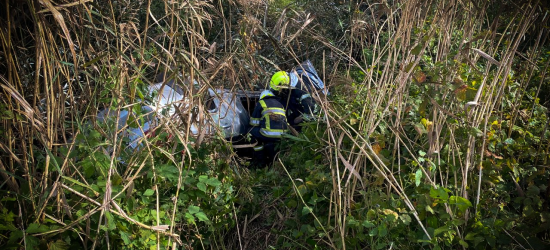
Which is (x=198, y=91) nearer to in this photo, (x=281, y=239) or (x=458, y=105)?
(x=281, y=239)

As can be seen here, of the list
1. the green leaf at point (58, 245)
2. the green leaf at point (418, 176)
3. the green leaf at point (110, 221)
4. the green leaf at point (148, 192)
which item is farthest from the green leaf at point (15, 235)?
the green leaf at point (418, 176)

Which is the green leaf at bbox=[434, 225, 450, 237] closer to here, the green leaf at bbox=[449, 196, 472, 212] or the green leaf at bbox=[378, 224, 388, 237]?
the green leaf at bbox=[449, 196, 472, 212]

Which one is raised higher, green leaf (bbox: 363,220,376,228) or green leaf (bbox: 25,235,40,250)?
green leaf (bbox: 25,235,40,250)

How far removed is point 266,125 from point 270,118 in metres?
0.11

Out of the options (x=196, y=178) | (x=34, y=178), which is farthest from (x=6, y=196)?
(x=196, y=178)

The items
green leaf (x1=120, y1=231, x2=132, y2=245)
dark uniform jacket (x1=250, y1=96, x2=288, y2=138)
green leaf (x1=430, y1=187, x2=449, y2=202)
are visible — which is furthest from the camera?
dark uniform jacket (x1=250, y1=96, x2=288, y2=138)

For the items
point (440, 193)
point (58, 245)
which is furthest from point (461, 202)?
point (58, 245)

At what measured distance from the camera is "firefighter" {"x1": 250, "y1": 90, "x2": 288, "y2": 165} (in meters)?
5.45

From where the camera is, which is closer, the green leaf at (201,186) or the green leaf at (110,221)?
the green leaf at (110,221)

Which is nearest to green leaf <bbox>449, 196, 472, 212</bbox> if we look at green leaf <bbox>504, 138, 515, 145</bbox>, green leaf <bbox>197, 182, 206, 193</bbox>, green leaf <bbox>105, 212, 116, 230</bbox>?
green leaf <bbox>504, 138, 515, 145</bbox>

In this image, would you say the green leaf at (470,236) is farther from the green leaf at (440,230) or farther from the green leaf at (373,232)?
the green leaf at (373,232)

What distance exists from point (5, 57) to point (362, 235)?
1951mm

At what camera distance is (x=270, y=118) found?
5.44 metres

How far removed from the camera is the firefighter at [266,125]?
5.45 m
